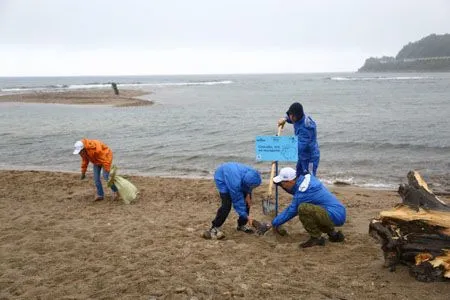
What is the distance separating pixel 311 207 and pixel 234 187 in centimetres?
101

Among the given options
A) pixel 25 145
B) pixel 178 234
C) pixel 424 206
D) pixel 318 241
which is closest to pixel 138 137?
pixel 25 145

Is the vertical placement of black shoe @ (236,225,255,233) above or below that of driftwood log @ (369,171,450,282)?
below

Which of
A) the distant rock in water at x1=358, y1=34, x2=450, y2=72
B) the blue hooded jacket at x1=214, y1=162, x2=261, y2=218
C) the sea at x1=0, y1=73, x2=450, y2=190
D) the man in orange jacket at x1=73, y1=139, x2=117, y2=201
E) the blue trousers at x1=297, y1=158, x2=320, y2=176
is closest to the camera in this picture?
the blue hooded jacket at x1=214, y1=162, x2=261, y2=218

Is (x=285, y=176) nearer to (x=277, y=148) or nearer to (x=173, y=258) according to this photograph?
(x=277, y=148)

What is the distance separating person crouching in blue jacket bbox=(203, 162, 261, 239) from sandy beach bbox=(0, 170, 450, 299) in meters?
0.27

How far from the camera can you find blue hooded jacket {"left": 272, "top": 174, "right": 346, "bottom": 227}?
5477 millimetres

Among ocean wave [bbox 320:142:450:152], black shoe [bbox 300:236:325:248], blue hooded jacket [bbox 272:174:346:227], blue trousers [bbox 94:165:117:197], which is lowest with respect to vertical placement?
ocean wave [bbox 320:142:450:152]

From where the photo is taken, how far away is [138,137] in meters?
18.4

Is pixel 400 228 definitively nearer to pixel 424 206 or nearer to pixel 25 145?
pixel 424 206

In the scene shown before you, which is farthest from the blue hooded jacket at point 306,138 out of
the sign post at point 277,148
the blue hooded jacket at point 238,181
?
the blue hooded jacket at point 238,181

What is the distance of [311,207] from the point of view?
5.34m

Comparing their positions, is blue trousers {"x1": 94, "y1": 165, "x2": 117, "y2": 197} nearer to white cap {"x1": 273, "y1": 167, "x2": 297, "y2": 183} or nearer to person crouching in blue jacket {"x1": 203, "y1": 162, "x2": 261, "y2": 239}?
person crouching in blue jacket {"x1": 203, "y1": 162, "x2": 261, "y2": 239}

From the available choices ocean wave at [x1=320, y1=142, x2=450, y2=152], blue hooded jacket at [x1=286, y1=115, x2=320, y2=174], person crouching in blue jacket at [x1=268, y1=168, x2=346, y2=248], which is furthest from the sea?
person crouching in blue jacket at [x1=268, y1=168, x2=346, y2=248]

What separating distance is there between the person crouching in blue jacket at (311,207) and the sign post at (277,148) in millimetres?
956
